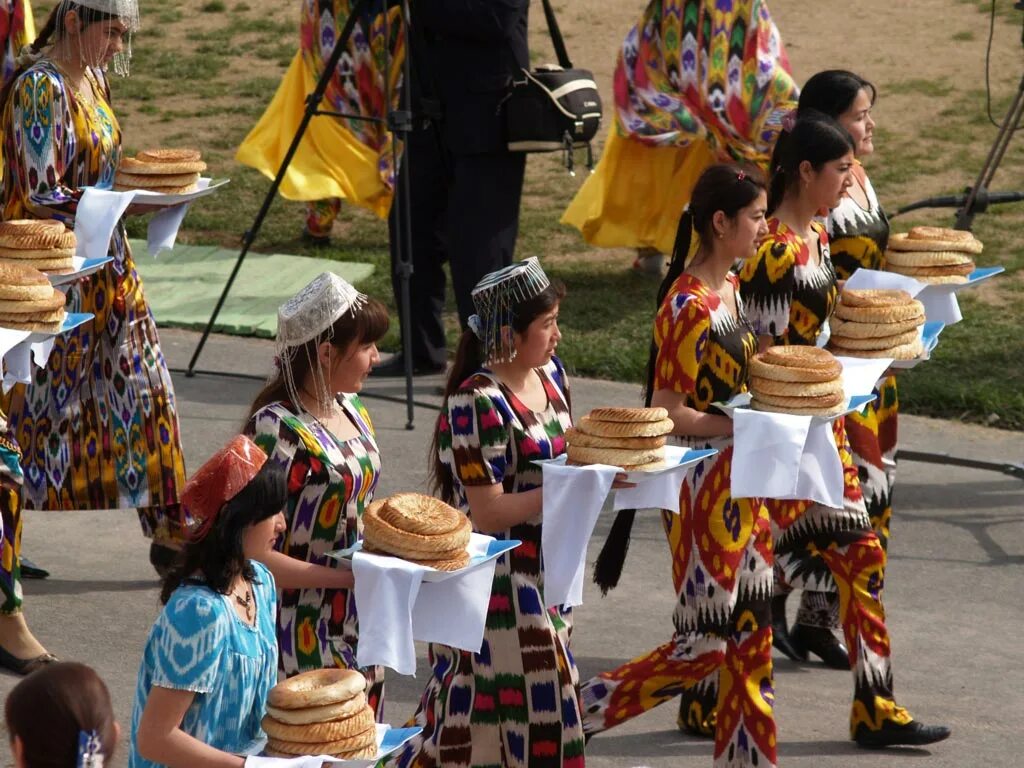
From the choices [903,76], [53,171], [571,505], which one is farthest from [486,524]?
[903,76]

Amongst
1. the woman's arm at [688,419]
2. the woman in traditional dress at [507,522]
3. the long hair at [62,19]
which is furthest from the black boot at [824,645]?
the long hair at [62,19]

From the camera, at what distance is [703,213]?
531cm

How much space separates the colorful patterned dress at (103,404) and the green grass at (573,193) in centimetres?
357

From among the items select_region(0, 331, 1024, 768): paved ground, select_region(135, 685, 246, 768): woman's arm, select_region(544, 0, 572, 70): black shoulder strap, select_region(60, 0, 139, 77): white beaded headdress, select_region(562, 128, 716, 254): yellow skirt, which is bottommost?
select_region(0, 331, 1024, 768): paved ground

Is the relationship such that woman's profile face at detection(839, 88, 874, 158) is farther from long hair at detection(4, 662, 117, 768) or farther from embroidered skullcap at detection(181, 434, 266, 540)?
long hair at detection(4, 662, 117, 768)

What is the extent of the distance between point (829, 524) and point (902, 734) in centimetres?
67

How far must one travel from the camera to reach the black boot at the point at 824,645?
6.45 metres

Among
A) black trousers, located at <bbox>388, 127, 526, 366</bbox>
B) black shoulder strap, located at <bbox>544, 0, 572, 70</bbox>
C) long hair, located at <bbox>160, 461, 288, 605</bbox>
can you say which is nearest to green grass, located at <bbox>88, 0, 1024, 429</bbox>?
black trousers, located at <bbox>388, 127, 526, 366</bbox>

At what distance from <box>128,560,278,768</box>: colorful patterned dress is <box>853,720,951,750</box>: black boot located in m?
2.56

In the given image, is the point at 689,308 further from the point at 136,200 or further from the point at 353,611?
the point at 136,200

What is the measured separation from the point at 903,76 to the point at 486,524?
1274 centimetres

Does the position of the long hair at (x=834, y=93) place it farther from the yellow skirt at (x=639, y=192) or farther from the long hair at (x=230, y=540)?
the yellow skirt at (x=639, y=192)

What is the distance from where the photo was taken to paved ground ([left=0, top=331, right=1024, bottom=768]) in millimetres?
5840

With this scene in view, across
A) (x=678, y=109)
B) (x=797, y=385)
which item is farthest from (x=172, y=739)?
(x=678, y=109)
